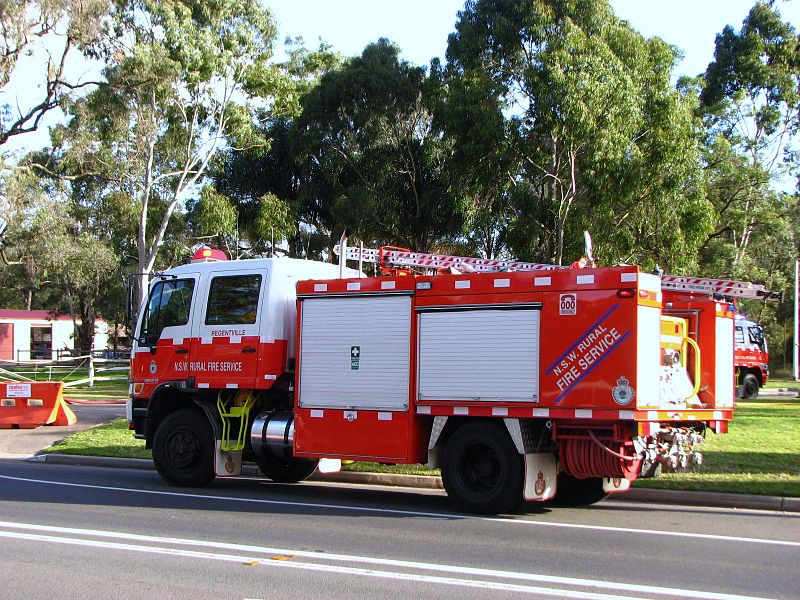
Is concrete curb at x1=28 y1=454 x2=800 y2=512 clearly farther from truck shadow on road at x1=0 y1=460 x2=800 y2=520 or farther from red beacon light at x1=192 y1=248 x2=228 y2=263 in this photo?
red beacon light at x1=192 y1=248 x2=228 y2=263

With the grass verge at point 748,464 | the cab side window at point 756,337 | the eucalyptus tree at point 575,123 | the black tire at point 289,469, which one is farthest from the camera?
the cab side window at point 756,337

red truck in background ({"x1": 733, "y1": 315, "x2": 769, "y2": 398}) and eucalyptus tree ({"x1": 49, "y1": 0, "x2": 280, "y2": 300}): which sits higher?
eucalyptus tree ({"x1": 49, "y1": 0, "x2": 280, "y2": 300})

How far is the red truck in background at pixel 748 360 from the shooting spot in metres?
28.4

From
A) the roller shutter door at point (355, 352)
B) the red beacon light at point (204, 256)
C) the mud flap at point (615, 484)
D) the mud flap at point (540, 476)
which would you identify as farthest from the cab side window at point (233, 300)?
the mud flap at point (615, 484)

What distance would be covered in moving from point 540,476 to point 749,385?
21269mm

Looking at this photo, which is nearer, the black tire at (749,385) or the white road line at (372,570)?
the white road line at (372,570)

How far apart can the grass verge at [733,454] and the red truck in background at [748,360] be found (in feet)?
26.7

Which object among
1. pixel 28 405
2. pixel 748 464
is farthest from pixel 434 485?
Result: pixel 28 405

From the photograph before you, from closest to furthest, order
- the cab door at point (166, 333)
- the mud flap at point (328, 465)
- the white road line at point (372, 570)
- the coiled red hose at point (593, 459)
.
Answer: the white road line at point (372, 570)
the coiled red hose at point (593, 459)
the mud flap at point (328, 465)
the cab door at point (166, 333)

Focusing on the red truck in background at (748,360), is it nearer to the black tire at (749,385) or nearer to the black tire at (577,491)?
the black tire at (749,385)

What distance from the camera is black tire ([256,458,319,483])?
12742 millimetres

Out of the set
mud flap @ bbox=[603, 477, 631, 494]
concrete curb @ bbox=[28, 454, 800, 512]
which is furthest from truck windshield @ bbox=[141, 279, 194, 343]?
mud flap @ bbox=[603, 477, 631, 494]

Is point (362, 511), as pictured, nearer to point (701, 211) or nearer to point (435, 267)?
point (435, 267)

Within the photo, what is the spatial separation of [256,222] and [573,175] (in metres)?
15.6
